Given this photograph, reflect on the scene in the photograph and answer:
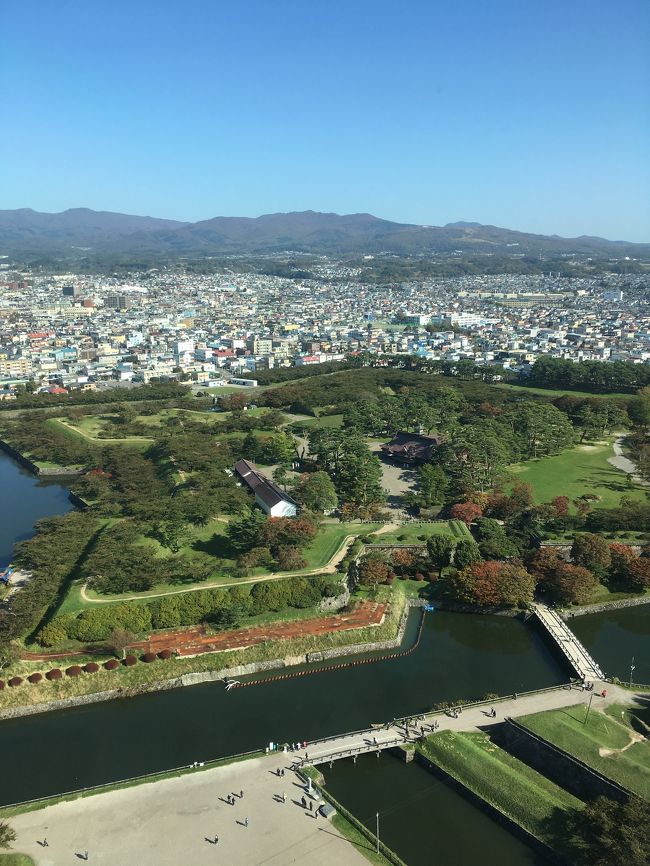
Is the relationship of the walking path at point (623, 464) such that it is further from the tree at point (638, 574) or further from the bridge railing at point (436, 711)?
the bridge railing at point (436, 711)

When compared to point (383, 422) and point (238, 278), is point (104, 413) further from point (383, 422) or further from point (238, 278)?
point (238, 278)

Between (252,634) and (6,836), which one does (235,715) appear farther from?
(6,836)

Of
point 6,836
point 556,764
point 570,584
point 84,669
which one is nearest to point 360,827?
point 556,764

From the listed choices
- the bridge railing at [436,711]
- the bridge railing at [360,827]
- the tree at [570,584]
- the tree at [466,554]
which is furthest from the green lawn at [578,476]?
the bridge railing at [360,827]

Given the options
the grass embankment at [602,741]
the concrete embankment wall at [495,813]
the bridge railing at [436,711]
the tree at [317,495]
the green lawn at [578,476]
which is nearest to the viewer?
the concrete embankment wall at [495,813]

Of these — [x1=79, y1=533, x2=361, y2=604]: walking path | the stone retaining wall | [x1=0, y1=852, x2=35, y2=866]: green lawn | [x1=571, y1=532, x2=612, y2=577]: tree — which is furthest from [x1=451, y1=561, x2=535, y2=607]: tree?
[x1=0, y1=852, x2=35, y2=866]: green lawn

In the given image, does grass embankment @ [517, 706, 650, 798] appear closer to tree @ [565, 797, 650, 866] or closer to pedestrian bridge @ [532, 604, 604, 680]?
tree @ [565, 797, 650, 866]

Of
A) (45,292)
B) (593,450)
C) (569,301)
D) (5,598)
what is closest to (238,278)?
(45,292)
